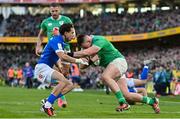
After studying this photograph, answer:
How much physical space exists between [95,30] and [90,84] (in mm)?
12812

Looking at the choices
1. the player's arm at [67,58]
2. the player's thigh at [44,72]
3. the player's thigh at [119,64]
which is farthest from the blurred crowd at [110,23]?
the player's arm at [67,58]

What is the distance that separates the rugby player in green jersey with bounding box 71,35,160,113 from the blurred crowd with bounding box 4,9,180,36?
115 feet

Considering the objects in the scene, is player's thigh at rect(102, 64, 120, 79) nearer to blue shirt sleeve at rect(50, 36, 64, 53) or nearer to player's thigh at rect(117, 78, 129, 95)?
player's thigh at rect(117, 78, 129, 95)

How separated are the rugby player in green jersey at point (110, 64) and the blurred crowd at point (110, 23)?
35095 millimetres

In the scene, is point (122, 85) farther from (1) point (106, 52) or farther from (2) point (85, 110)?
(2) point (85, 110)

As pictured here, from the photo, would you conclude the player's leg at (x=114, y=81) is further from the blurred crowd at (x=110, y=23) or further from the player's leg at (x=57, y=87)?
the blurred crowd at (x=110, y=23)

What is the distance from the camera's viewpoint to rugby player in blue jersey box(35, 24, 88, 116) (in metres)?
12.6

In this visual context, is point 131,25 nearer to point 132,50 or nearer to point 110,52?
point 132,50

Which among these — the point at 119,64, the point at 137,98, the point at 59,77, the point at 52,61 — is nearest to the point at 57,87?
the point at 59,77

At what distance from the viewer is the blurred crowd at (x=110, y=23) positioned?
2035 inches

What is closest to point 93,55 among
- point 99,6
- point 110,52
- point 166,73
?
point 110,52

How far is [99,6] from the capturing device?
65.5m

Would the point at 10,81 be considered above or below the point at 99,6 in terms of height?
below

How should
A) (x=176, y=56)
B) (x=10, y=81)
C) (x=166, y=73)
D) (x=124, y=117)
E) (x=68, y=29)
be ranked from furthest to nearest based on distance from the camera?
(x=10, y=81), (x=176, y=56), (x=166, y=73), (x=68, y=29), (x=124, y=117)
